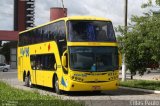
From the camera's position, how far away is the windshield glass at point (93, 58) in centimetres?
2255

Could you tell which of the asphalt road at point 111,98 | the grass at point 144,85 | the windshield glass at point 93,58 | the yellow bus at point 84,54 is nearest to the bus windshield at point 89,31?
the yellow bus at point 84,54

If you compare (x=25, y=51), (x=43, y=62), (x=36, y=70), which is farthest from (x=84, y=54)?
(x=25, y=51)

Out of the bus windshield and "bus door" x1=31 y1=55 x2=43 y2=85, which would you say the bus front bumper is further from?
"bus door" x1=31 y1=55 x2=43 y2=85

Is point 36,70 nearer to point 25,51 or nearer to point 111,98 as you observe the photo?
point 25,51

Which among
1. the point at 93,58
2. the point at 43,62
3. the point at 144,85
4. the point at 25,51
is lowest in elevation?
the point at 144,85

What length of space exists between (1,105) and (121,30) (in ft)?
56.2

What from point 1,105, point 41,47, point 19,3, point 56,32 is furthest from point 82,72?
point 19,3

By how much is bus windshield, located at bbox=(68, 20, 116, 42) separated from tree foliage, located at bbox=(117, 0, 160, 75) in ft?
9.37

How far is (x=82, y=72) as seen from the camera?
2245cm

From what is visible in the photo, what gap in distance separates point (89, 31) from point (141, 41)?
495 centimetres

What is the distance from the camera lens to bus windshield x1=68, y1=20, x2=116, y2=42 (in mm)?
22859

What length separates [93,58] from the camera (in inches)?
898

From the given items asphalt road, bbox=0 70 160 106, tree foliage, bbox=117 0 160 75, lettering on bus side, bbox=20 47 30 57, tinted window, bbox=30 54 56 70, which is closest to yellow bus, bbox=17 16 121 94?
tinted window, bbox=30 54 56 70

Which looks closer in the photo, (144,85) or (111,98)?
(111,98)
